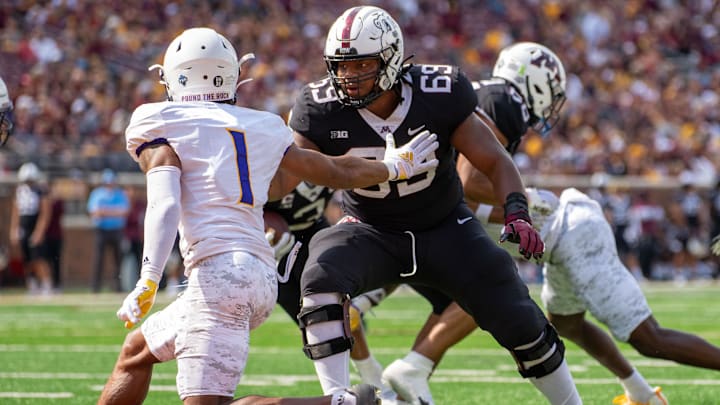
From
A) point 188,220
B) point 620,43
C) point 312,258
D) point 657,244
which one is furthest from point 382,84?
point 620,43

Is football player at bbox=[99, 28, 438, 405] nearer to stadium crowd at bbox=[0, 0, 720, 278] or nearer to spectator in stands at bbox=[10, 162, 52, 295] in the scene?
spectator in stands at bbox=[10, 162, 52, 295]

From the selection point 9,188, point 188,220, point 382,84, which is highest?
point 382,84

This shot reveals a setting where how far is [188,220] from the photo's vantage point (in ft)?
12.9

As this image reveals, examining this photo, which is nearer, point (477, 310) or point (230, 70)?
point (230, 70)

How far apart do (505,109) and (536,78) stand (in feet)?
1.89

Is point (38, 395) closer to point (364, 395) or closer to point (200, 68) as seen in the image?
point (200, 68)

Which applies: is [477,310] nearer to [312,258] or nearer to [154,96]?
[312,258]

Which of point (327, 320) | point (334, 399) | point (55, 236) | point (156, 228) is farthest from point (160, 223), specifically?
point (55, 236)

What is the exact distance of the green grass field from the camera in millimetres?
5984

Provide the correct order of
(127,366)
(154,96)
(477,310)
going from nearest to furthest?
(127,366)
(477,310)
(154,96)

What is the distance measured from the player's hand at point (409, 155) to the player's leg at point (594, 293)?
50.7 inches

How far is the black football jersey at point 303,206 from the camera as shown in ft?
20.2

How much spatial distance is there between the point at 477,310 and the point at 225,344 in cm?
119

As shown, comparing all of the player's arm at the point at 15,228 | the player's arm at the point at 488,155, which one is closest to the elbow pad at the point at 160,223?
the player's arm at the point at 488,155
